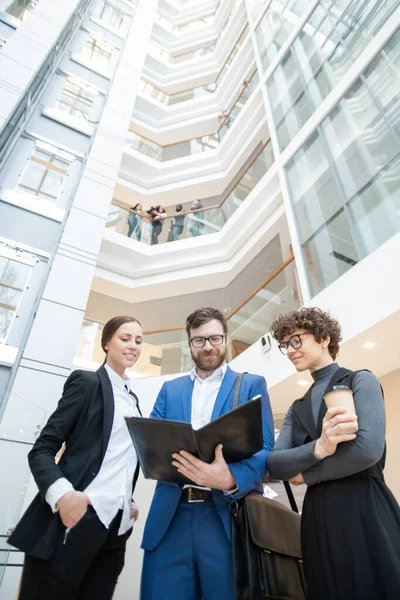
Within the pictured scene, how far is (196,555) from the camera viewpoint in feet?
4.33

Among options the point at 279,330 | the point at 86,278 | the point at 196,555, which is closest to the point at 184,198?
the point at 86,278

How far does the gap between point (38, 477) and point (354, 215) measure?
175 inches

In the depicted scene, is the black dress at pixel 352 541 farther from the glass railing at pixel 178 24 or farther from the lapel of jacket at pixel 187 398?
the glass railing at pixel 178 24

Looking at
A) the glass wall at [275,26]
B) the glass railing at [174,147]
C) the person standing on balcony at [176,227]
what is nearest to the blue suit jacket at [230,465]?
the person standing on balcony at [176,227]

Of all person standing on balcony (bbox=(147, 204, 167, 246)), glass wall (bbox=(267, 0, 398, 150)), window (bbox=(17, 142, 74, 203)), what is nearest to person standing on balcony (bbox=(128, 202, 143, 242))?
person standing on balcony (bbox=(147, 204, 167, 246))

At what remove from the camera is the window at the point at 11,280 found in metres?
5.05

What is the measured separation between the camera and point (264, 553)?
1282mm

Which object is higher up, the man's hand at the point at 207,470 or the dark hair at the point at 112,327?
the dark hair at the point at 112,327

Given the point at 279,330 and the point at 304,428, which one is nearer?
the point at 304,428

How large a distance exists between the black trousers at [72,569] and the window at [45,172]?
5.93 metres

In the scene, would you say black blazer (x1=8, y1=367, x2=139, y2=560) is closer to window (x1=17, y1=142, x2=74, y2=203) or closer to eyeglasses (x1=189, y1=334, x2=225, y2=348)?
eyeglasses (x1=189, y1=334, x2=225, y2=348)

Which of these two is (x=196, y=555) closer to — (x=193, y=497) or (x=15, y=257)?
(x=193, y=497)

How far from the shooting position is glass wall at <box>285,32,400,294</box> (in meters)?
4.09

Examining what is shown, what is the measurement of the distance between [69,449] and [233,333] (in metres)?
5.00
